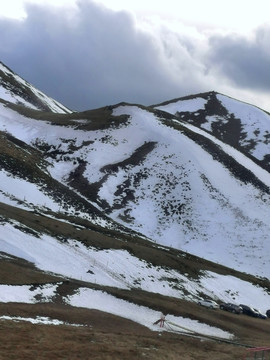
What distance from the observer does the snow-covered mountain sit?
4350 centimetres

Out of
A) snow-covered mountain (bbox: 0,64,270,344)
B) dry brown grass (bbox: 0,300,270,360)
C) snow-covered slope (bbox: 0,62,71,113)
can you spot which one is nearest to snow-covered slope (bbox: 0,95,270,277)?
snow-covered mountain (bbox: 0,64,270,344)

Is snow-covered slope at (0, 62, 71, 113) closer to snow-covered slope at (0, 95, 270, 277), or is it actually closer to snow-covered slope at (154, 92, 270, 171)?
snow-covered slope at (0, 95, 270, 277)

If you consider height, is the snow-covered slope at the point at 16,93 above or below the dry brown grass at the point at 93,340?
above

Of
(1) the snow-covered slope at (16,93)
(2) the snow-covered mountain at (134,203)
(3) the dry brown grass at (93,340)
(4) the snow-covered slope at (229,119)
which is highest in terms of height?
(4) the snow-covered slope at (229,119)

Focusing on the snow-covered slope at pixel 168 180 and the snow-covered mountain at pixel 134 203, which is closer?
the snow-covered mountain at pixel 134 203

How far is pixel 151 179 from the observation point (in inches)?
3051

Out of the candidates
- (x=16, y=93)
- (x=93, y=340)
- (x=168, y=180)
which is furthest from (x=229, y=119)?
(x=93, y=340)

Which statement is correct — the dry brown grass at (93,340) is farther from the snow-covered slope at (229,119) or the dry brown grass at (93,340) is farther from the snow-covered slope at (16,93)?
the snow-covered slope at (16,93)

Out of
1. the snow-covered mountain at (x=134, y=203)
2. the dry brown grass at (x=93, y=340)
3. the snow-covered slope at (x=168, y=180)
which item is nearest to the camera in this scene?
the dry brown grass at (x=93, y=340)

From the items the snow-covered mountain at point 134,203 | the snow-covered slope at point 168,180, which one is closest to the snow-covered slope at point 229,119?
the snow-covered mountain at point 134,203

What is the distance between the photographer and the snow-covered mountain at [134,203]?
43.5 m

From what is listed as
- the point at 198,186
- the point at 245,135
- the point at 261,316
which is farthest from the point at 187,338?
the point at 245,135

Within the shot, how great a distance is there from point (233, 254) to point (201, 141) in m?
33.3

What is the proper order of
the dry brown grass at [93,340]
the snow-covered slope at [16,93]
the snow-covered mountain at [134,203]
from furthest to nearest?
the snow-covered slope at [16,93]
the snow-covered mountain at [134,203]
the dry brown grass at [93,340]
